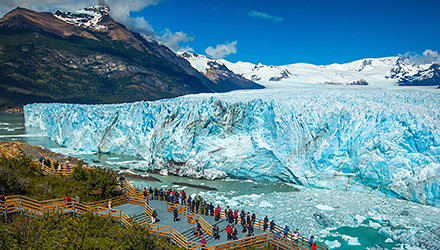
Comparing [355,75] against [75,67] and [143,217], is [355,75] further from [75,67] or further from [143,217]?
[143,217]

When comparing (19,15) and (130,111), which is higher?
(19,15)

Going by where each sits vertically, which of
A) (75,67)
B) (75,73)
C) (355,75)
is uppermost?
(75,67)

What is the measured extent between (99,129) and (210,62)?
15592cm

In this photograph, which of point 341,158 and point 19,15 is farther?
point 19,15

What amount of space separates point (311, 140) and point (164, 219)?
44.4 feet

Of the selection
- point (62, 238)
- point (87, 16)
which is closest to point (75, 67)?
point (87, 16)

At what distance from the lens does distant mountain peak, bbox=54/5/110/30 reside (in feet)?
493

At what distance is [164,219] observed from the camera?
11.2 metres

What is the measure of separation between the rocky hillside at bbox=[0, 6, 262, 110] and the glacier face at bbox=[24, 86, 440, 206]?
7370 cm

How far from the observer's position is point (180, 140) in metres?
24.0

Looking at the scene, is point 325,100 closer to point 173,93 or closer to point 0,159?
point 0,159

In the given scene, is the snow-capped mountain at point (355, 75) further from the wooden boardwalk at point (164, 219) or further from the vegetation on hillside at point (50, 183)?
the vegetation on hillside at point (50, 183)

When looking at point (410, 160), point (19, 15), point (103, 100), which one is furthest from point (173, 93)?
point (410, 160)

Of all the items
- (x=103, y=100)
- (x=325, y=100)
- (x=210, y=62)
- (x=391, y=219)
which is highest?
(x=210, y=62)
